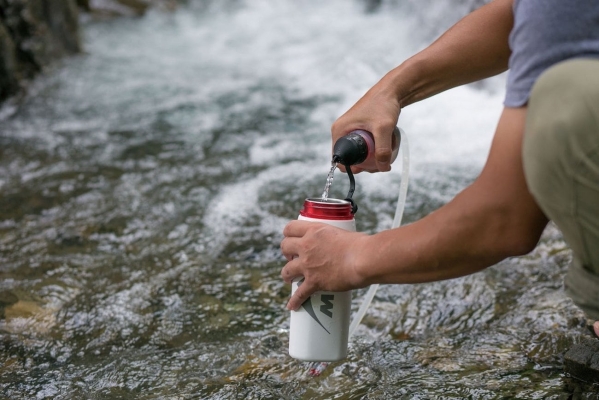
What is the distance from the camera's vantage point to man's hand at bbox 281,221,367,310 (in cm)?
146

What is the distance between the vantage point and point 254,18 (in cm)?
1038

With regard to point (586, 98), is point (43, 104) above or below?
below

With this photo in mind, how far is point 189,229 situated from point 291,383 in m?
1.38

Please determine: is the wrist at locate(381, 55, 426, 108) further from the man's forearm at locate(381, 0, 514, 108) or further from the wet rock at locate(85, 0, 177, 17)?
the wet rock at locate(85, 0, 177, 17)

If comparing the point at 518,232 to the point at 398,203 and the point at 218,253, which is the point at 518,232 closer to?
the point at 398,203

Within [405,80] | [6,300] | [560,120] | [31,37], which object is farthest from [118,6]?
[560,120]

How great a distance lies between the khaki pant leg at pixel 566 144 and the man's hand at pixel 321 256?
41 centimetres

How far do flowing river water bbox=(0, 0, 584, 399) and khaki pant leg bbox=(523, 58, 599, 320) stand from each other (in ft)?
2.46

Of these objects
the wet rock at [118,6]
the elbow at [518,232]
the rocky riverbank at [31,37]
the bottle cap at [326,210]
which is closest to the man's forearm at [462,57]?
the bottle cap at [326,210]

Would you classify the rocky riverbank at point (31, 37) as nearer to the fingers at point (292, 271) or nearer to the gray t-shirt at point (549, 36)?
the fingers at point (292, 271)

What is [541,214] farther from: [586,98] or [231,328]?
[231,328]

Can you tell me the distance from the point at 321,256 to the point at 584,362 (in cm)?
78

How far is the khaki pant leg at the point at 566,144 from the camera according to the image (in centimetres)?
114

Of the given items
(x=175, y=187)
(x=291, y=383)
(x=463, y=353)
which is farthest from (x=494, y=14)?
(x=175, y=187)
